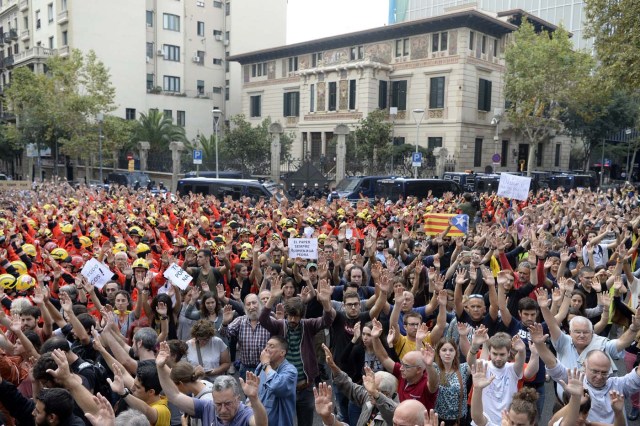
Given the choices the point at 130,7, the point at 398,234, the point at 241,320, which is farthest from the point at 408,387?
the point at 130,7

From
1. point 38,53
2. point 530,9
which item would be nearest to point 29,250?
point 38,53

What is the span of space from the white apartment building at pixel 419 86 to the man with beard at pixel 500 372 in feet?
94.0

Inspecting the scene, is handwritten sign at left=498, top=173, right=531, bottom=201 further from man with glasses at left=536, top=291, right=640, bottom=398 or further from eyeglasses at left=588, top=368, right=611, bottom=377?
eyeglasses at left=588, top=368, right=611, bottom=377

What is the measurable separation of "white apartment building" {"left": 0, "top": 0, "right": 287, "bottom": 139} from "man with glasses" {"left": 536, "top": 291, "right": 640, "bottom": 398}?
152 ft

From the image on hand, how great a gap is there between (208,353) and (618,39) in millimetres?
13407

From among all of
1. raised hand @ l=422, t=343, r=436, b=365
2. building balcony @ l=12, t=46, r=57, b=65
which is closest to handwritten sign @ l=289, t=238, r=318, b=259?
raised hand @ l=422, t=343, r=436, b=365

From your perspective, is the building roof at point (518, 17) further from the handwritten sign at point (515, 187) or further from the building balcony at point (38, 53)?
the building balcony at point (38, 53)

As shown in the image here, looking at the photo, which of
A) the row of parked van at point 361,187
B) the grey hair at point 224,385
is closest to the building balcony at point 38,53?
the row of parked van at point 361,187

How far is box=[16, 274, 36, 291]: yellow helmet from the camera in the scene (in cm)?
636

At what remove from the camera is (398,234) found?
1052cm

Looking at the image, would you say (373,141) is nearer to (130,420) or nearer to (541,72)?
(541,72)

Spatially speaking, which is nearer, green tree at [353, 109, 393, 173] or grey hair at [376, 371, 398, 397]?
grey hair at [376, 371, 398, 397]

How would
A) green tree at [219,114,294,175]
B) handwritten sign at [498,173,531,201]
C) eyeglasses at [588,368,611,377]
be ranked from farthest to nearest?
1. green tree at [219,114,294,175]
2. handwritten sign at [498,173,531,201]
3. eyeglasses at [588,368,611,377]

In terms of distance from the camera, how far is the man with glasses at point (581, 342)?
15.7ft
